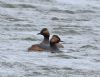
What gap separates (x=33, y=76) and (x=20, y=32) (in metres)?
7.09

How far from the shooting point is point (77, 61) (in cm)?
1912

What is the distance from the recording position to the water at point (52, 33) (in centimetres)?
1798

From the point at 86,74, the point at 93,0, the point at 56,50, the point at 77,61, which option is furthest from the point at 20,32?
the point at 93,0

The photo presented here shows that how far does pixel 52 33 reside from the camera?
24.5 meters

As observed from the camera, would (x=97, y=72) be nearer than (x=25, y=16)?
Yes

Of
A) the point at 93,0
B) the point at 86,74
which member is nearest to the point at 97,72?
the point at 86,74

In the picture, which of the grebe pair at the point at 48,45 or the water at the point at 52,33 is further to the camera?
the grebe pair at the point at 48,45

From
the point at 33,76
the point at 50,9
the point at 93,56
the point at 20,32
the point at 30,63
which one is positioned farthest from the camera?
the point at 50,9

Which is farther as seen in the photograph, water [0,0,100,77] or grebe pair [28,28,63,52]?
grebe pair [28,28,63,52]

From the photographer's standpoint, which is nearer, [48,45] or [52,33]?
[48,45]

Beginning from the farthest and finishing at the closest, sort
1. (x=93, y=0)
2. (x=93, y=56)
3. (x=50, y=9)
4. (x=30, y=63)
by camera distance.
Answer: (x=93, y=0) → (x=50, y=9) → (x=93, y=56) → (x=30, y=63)

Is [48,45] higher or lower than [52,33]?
higher

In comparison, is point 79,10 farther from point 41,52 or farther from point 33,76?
point 33,76

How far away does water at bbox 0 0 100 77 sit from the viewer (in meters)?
18.0
